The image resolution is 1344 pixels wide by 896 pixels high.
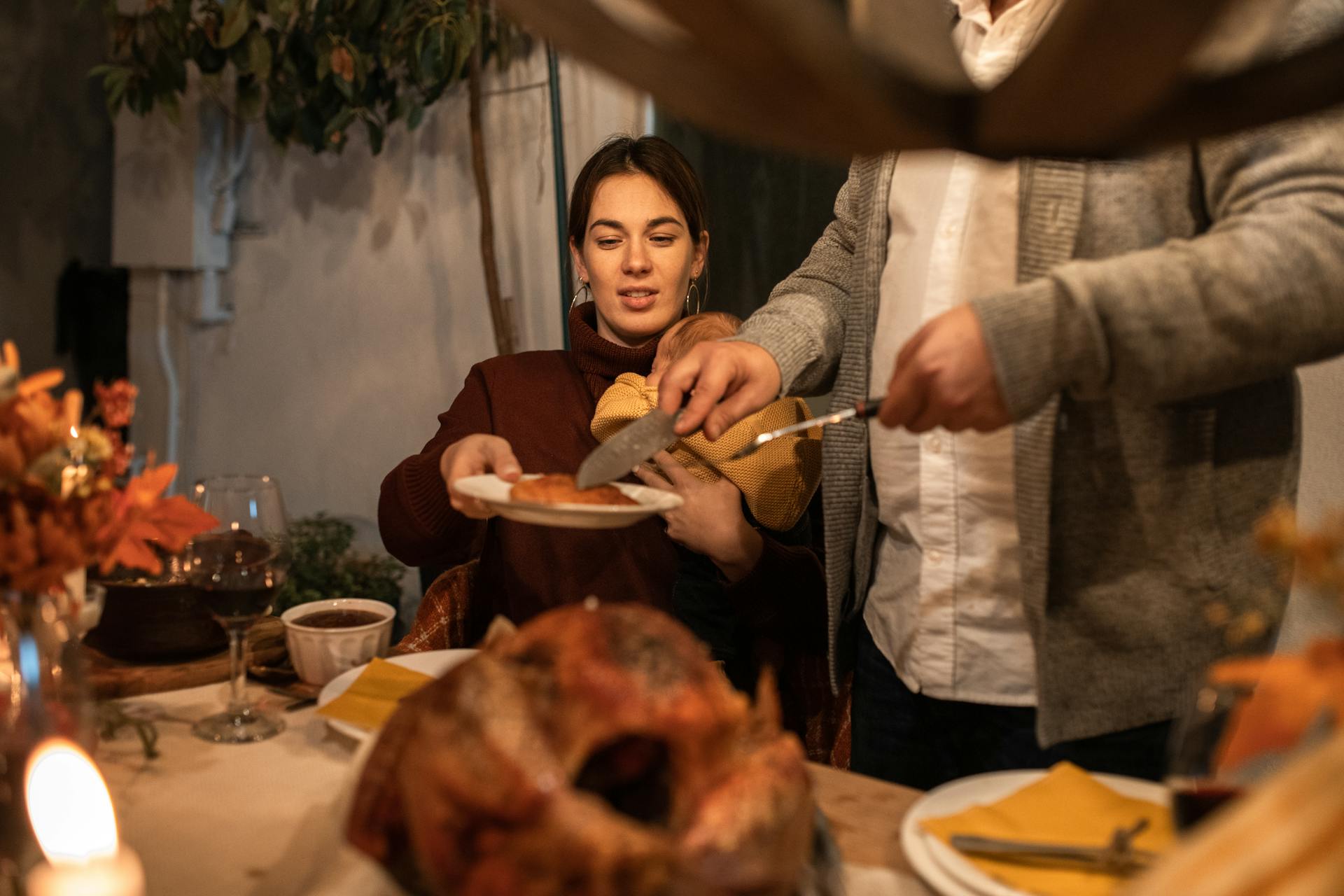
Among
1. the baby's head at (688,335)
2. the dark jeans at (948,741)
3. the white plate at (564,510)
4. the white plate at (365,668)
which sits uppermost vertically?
the baby's head at (688,335)

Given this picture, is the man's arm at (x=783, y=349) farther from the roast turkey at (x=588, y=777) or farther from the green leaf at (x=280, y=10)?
the green leaf at (x=280, y=10)

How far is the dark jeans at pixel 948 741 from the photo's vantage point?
1200 millimetres

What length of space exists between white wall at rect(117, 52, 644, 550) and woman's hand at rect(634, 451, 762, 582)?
6.32ft

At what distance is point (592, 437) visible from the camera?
213 centimetres

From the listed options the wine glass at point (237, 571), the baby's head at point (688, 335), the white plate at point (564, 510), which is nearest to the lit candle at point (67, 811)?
the wine glass at point (237, 571)

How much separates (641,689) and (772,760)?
0.09 meters

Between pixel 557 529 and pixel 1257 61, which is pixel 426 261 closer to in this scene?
pixel 557 529

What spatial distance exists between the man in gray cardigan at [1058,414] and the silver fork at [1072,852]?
0.53 ft

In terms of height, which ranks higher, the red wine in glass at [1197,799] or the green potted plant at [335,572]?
the red wine in glass at [1197,799]

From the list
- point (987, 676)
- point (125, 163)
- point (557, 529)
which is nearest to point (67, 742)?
point (987, 676)

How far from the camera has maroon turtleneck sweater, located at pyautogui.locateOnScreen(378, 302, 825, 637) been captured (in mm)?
1884

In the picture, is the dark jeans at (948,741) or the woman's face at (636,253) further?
the woman's face at (636,253)

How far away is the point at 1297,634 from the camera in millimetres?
1761

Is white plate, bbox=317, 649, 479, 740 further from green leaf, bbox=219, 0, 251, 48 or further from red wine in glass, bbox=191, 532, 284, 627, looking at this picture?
green leaf, bbox=219, 0, 251, 48
